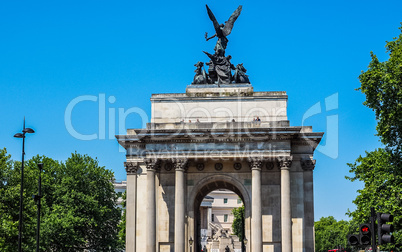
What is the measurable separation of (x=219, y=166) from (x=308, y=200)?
8.30 meters

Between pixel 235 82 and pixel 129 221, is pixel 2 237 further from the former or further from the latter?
pixel 235 82

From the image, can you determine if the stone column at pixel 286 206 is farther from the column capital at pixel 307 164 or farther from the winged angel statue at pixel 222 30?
the winged angel statue at pixel 222 30

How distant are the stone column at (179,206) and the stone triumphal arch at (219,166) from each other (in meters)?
0.08

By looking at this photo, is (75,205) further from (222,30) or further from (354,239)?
(354,239)

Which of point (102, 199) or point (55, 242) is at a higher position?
point (102, 199)

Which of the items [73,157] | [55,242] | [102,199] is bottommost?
[55,242]

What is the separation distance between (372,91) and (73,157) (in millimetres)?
39637

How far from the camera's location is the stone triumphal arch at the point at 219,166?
5272cm

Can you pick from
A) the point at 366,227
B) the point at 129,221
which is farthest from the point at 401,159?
the point at 366,227

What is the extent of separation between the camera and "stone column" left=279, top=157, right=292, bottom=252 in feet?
170

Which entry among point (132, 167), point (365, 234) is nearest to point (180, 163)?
point (132, 167)

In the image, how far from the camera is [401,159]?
2003 inches

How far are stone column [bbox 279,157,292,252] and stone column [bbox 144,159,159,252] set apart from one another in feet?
35.0

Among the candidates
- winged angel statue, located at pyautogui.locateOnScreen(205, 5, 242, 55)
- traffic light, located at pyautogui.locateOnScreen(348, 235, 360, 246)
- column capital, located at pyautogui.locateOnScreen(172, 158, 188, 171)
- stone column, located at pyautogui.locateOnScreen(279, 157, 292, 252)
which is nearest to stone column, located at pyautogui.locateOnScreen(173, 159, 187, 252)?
column capital, located at pyautogui.locateOnScreen(172, 158, 188, 171)
